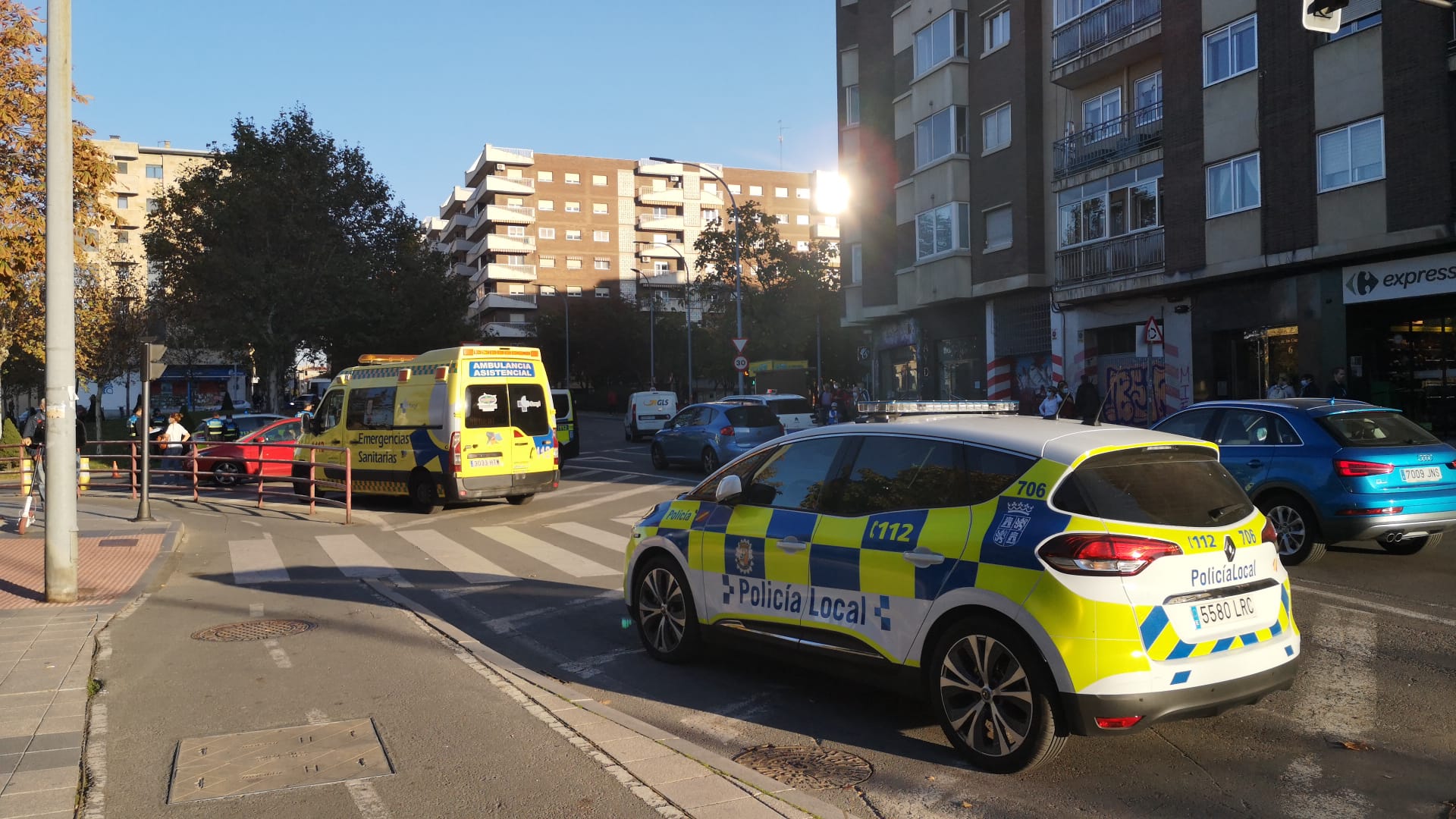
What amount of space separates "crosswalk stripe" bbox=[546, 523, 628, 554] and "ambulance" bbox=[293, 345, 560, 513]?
5.75 feet

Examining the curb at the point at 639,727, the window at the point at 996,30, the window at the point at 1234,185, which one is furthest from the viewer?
the window at the point at 996,30

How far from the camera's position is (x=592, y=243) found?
9150 cm

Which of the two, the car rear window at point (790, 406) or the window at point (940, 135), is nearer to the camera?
the car rear window at point (790, 406)

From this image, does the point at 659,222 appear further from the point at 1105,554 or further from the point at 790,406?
the point at 1105,554

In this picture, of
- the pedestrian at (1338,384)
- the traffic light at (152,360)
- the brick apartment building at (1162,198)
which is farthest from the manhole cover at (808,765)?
the brick apartment building at (1162,198)

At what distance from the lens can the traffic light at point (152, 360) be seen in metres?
13.6

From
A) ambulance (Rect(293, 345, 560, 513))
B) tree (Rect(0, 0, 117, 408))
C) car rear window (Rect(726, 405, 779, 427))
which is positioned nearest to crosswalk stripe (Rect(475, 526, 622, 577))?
ambulance (Rect(293, 345, 560, 513))

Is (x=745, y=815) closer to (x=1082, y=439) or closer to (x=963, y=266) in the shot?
(x=1082, y=439)

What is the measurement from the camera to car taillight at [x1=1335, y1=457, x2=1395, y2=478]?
29.8 ft

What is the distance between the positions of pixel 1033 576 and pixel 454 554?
882 centimetres

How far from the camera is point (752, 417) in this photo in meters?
21.8

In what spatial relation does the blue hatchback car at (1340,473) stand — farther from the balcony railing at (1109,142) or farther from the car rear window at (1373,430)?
the balcony railing at (1109,142)

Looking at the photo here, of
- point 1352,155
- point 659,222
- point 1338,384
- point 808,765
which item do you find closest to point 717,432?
point 1338,384

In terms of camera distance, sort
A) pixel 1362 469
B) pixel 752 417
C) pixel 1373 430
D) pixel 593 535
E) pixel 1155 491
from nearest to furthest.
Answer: pixel 1155 491, pixel 1362 469, pixel 1373 430, pixel 593 535, pixel 752 417
